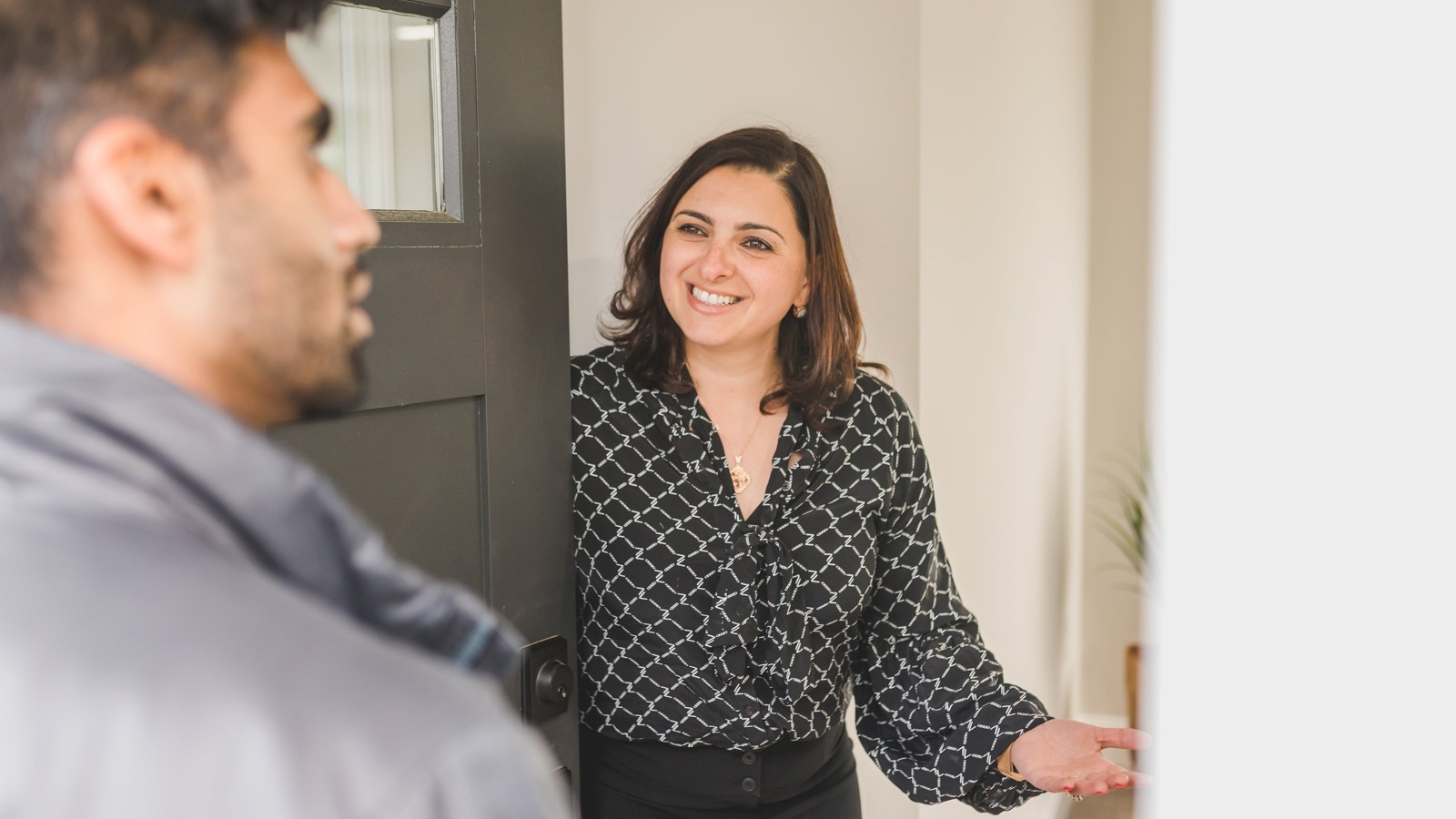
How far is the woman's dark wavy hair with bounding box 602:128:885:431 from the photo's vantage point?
1.76 m

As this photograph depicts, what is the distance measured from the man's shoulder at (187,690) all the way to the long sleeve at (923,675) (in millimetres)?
1330

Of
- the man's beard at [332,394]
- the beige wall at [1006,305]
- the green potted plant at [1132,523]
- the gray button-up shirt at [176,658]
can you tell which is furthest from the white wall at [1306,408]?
the green potted plant at [1132,523]

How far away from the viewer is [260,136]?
1.98 ft

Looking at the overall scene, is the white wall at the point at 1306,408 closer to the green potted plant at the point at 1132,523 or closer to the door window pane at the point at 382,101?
the door window pane at the point at 382,101

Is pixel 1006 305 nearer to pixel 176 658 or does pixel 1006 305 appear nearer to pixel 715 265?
pixel 715 265

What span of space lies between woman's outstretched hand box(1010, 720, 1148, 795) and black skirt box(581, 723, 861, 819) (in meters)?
0.29

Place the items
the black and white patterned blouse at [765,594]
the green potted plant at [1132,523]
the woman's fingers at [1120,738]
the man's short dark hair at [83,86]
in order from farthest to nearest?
the green potted plant at [1132,523], the black and white patterned blouse at [765,594], the woman's fingers at [1120,738], the man's short dark hair at [83,86]

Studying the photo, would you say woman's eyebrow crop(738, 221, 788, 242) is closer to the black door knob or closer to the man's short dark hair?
the black door knob

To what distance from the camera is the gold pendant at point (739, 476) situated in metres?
1.73

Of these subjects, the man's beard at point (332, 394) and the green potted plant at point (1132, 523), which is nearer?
the man's beard at point (332, 394)

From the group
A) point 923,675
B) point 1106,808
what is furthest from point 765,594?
point 1106,808

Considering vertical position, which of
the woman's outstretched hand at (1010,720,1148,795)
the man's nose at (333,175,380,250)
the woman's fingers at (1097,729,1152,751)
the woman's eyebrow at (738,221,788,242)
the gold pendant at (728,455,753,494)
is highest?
the woman's eyebrow at (738,221,788,242)

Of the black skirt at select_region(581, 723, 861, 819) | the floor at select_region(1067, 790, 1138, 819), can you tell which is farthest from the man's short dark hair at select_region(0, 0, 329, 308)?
the floor at select_region(1067, 790, 1138, 819)

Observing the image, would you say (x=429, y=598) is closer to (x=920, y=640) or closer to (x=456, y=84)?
(x=456, y=84)
